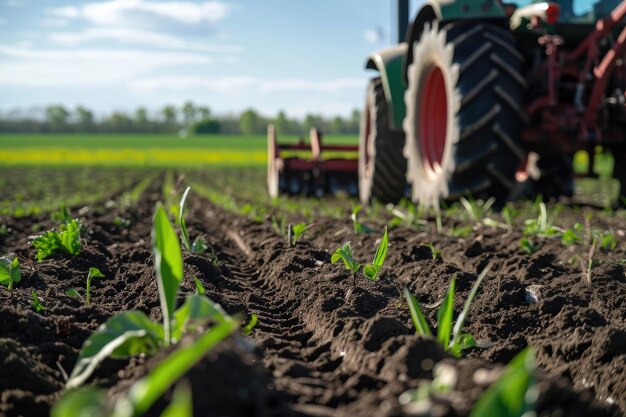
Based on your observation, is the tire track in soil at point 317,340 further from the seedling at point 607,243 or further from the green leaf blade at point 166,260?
the seedling at point 607,243

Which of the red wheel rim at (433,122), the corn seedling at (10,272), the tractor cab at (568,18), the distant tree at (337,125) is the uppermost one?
the tractor cab at (568,18)

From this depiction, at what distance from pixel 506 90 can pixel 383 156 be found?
2612 millimetres

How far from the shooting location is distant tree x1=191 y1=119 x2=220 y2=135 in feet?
235

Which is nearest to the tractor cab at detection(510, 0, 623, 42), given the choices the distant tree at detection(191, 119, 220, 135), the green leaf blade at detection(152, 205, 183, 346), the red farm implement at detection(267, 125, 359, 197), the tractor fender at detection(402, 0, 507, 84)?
the tractor fender at detection(402, 0, 507, 84)

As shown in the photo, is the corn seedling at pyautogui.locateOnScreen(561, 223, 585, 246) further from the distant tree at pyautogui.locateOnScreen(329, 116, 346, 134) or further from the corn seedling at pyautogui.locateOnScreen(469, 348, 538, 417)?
the distant tree at pyautogui.locateOnScreen(329, 116, 346, 134)

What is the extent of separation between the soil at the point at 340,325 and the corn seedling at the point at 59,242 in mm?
60

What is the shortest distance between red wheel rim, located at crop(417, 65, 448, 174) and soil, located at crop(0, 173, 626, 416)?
201 centimetres

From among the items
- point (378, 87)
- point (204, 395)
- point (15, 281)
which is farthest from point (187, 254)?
point (378, 87)

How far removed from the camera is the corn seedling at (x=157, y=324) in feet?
5.77

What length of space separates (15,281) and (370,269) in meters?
Result: 1.42

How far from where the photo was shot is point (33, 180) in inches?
657

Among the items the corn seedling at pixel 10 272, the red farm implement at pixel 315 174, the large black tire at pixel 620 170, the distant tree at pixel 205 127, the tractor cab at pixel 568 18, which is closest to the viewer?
the corn seedling at pixel 10 272

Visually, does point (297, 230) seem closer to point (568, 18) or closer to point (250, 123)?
point (568, 18)

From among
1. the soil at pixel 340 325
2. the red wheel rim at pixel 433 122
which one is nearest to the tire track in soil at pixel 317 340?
the soil at pixel 340 325
